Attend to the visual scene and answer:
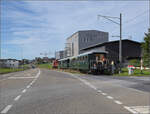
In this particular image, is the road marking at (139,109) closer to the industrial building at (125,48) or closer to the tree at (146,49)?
the tree at (146,49)

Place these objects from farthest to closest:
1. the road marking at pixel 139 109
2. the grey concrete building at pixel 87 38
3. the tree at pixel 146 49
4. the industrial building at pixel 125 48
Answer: the grey concrete building at pixel 87 38 < the industrial building at pixel 125 48 < the tree at pixel 146 49 < the road marking at pixel 139 109

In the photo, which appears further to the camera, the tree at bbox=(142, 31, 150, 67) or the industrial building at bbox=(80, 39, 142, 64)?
the industrial building at bbox=(80, 39, 142, 64)

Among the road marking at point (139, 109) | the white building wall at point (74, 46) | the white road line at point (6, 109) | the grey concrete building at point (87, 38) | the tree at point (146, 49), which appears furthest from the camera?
the white building wall at point (74, 46)

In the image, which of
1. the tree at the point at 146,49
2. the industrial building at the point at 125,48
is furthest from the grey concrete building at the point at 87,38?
the tree at the point at 146,49

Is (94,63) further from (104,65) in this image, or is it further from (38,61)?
(38,61)

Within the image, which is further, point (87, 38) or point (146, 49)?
point (87, 38)

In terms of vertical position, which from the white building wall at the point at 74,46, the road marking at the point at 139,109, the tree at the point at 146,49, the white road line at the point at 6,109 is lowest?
the white road line at the point at 6,109

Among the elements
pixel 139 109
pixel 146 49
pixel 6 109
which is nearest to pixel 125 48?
pixel 146 49

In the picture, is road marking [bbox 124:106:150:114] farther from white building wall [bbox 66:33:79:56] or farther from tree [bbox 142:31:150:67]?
white building wall [bbox 66:33:79:56]

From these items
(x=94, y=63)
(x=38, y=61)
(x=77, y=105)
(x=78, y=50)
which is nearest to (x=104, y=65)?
(x=94, y=63)

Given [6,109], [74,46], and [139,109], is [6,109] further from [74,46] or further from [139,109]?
[74,46]

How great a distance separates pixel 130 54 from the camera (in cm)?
6169

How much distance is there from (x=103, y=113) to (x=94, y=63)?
2096 centimetres

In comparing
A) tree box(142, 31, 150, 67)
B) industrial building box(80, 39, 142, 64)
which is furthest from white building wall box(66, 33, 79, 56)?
tree box(142, 31, 150, 67)
